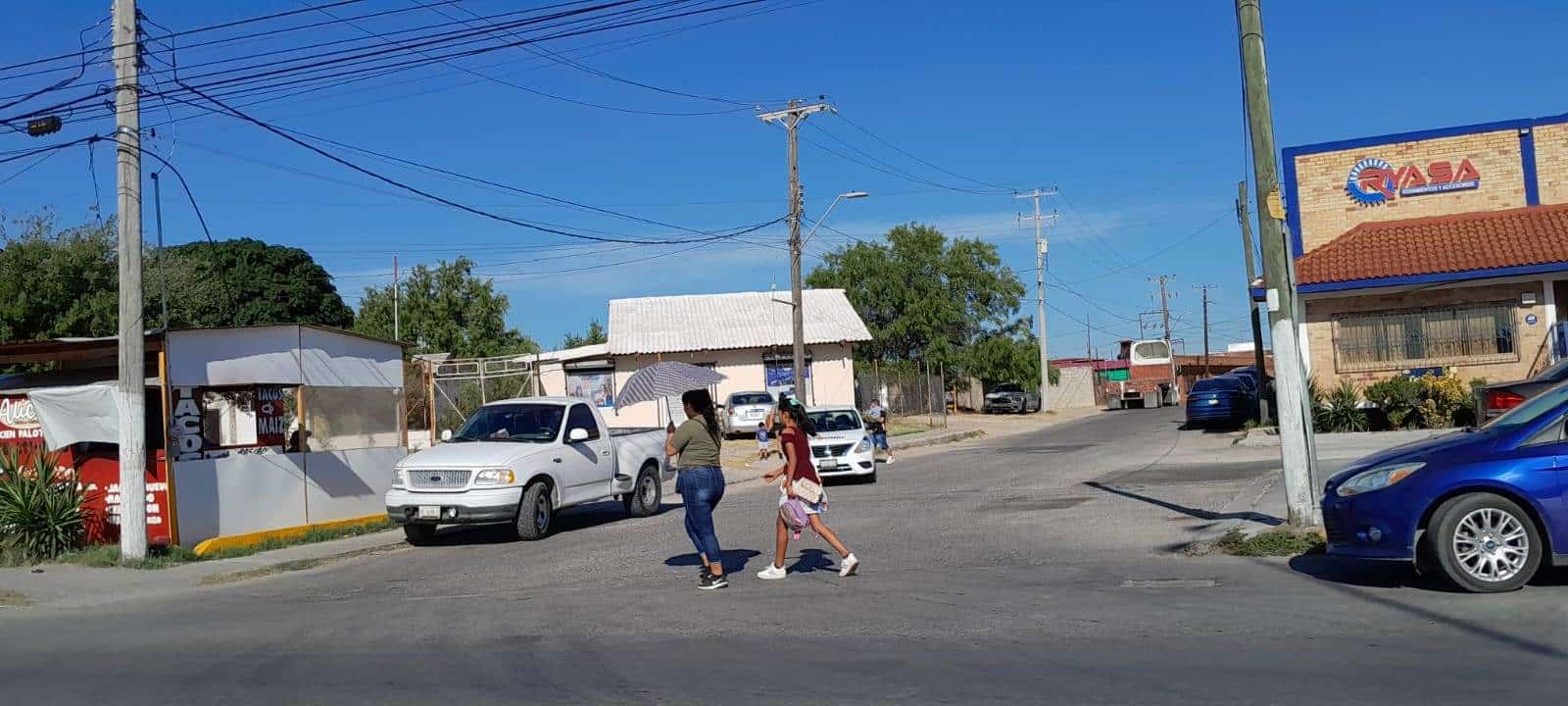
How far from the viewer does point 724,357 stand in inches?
1756

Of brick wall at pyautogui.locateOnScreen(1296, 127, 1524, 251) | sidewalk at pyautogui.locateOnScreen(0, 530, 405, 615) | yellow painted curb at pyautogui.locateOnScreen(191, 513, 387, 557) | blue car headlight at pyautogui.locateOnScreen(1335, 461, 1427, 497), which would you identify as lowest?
sidewalk at pyautogui.locateOnScreen(0, 530, 405, 615)

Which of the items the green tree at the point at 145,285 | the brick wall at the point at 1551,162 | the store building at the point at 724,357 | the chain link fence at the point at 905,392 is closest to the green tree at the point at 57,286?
the green tree at the point at 145,285

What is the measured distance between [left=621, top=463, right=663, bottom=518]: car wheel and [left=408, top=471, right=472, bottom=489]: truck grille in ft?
10.3

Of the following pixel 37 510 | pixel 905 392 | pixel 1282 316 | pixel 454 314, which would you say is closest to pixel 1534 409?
pixel 1282 316

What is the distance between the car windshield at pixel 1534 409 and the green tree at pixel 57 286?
103 feet

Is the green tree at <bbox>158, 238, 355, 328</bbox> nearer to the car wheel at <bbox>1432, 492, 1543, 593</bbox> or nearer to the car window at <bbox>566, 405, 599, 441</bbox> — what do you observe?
the car window at <bbox>566, 405, 599, 441</bbox>

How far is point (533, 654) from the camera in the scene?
8.08m

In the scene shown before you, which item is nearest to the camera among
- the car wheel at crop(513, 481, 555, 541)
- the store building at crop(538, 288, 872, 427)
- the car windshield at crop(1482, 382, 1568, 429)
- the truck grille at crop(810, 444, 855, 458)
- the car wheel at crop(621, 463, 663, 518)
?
the car windshield at crop(1482, 382, 1568, 429)

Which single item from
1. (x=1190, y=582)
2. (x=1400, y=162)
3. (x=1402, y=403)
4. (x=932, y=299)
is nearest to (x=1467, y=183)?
(x=1400, y=162)

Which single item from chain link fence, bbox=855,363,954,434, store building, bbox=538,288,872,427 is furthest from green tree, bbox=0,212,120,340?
chain link fence, bbox=855,363,954,434

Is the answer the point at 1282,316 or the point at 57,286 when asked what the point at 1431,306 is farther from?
the point at 57,286

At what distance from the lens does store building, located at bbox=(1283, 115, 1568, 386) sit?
961 inches

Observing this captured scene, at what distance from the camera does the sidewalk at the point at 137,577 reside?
1240 centimetres

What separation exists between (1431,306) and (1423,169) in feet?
11.4
